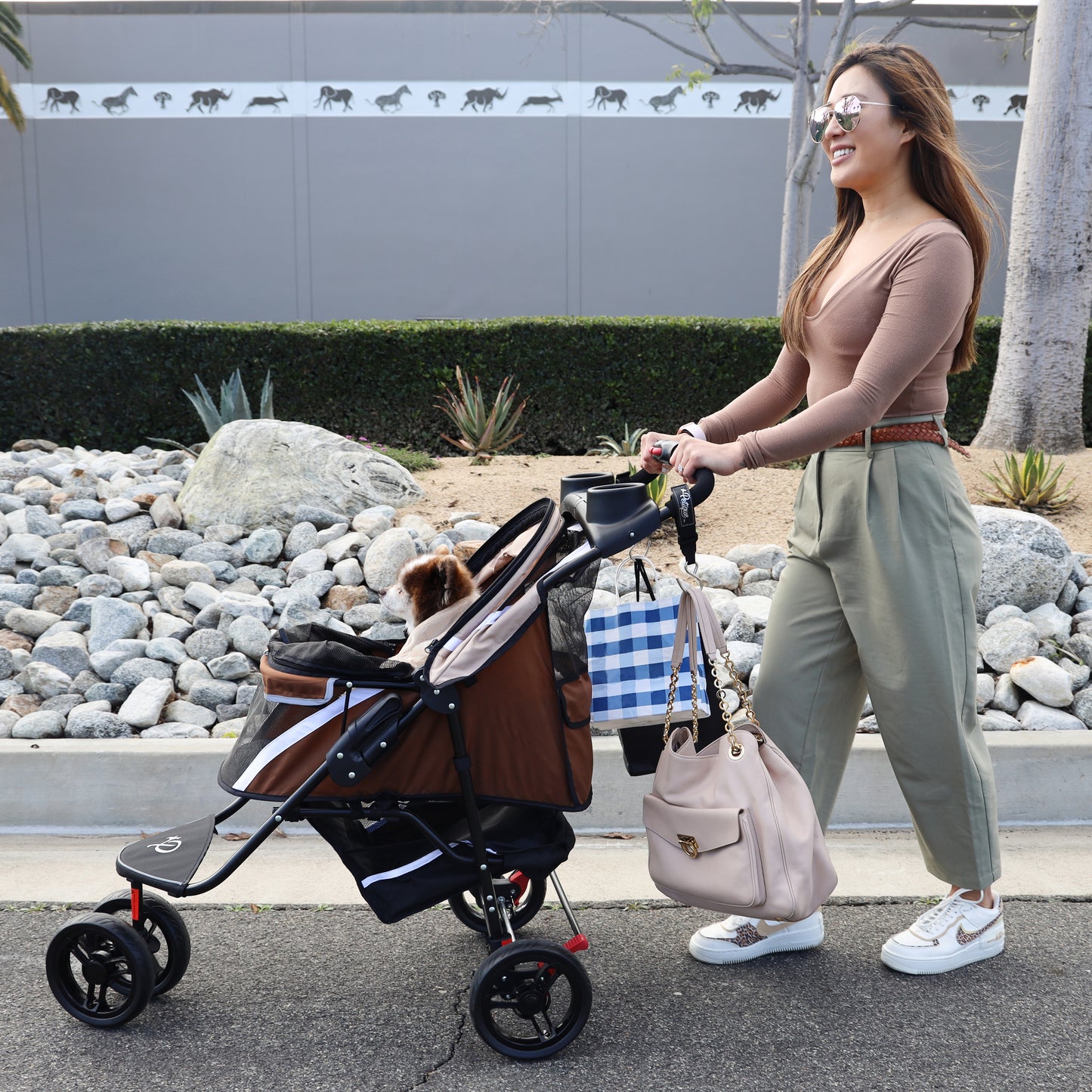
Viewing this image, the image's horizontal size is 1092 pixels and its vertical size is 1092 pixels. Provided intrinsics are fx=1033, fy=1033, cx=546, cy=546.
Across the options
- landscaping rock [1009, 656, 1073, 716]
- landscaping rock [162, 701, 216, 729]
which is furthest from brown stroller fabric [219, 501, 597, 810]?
landscaping rock [1009, 656, 1073, 716]

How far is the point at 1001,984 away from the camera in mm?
2445

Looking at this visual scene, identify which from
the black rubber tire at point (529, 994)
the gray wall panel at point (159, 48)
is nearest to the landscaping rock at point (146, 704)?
the black rubber tire at point (529, 994)

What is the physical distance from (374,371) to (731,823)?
23.5 ft

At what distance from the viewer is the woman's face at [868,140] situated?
2.23 m

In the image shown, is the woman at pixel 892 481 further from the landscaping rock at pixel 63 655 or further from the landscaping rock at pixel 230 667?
the landscaping rock at pixel 63 655

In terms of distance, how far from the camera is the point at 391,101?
53.2 ft

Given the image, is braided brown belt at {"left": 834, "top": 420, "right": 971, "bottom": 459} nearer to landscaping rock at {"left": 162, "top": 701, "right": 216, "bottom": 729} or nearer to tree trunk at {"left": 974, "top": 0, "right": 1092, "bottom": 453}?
landscaping rock at {"left": 162, "top": 701, "right": 216, "bottom": 729}

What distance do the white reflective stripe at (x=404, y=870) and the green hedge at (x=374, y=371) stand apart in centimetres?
669

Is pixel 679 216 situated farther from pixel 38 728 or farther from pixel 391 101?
pixel 38 728

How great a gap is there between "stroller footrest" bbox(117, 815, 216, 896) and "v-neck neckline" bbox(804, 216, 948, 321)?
180 cm

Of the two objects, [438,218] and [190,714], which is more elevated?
[438,218]

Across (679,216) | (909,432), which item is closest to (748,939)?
(909,432)

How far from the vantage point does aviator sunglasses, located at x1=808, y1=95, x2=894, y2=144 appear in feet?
7.32

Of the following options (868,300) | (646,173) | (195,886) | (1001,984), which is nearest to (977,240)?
(868,300)
